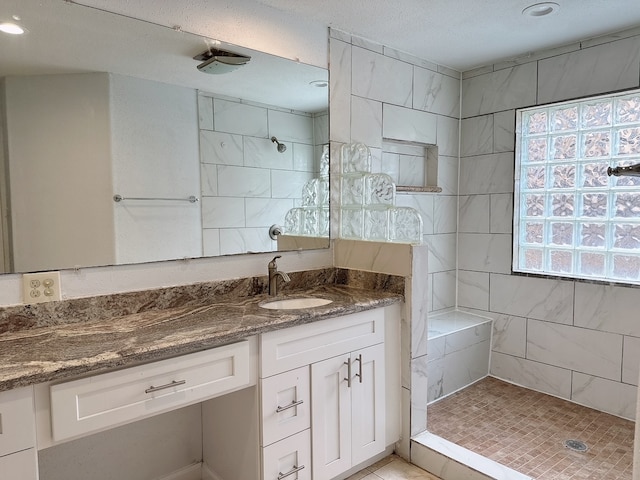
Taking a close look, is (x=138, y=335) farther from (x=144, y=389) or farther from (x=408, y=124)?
A: (x=408, y=124)

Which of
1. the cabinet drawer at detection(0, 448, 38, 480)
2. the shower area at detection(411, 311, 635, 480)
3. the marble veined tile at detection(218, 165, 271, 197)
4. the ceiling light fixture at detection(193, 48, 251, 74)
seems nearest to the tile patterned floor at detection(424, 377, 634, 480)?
the shower area at detection(411, 311, 635, 480)

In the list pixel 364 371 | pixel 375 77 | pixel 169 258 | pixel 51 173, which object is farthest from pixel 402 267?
pixel 51 173

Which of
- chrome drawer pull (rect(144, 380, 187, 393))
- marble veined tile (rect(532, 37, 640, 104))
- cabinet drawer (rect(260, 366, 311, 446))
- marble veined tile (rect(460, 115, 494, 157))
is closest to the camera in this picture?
chrome drawer pull (rect(144, 380, 187, 393))

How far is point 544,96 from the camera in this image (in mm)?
2795

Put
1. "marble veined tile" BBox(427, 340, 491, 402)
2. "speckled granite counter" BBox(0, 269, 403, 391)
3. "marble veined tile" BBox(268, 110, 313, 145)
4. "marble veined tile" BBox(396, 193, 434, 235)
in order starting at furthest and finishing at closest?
"marble veined tile" BBox(396, 193, 434, 235) → "marble veined tile" BBox(427, 340, 491, 402) → "marble veined tile" BBox(268, 110, 313, 145) → "speckled granite counter" BBox(0, 269, 403, 391)

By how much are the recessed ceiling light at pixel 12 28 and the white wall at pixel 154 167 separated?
0.32 m

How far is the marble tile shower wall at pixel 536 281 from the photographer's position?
2.50 metres

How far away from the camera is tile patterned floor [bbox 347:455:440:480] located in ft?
6.66

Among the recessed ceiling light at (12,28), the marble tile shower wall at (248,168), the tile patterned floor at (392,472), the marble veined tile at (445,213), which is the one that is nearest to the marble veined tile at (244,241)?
the marble tile shower wall at (248,168)

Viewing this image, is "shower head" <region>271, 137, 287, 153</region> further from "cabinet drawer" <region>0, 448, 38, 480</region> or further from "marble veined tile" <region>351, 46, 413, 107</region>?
"cabinet drawer" <region>0, 448, 38, 480</region>

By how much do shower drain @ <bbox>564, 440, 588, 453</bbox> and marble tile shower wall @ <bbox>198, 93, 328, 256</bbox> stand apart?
1813 mm

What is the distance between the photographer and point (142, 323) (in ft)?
5.37

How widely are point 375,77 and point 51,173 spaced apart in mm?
1892

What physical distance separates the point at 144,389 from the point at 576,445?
83.4 inches
